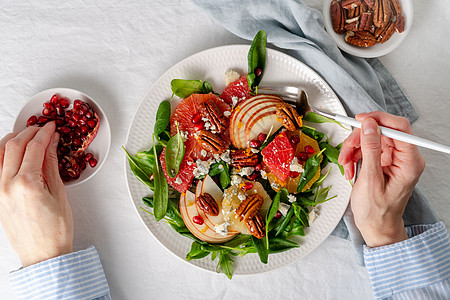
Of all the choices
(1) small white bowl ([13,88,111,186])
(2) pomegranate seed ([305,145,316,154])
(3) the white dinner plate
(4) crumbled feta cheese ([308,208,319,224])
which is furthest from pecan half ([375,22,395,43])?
(1) small white bowl ([13,88,111,186])

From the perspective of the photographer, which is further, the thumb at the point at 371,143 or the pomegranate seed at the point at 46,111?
the pomegranate seed at the point at 46,111

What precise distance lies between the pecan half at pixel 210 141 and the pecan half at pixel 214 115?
1.1 inches

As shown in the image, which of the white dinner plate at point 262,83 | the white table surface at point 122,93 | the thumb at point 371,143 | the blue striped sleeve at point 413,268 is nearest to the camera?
the thumb at point 371,143

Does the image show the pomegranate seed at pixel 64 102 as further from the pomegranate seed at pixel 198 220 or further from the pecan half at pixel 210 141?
the pomegranate seed at pixel 198 220

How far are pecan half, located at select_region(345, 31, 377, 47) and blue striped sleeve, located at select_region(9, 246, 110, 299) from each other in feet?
4.42

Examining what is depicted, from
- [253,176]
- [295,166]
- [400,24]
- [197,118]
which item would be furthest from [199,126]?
[400,24]

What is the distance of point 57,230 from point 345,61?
4.24ft

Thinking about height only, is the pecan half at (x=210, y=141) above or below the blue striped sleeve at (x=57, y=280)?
above

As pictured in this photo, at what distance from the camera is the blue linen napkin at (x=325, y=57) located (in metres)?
1.47

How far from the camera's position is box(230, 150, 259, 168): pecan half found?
1.47 m

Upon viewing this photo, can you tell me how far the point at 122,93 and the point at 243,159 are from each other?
23.3 inches

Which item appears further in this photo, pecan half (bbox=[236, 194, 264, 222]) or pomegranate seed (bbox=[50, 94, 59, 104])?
pomegranate seed (bbox=[50, 94, 59, 104])

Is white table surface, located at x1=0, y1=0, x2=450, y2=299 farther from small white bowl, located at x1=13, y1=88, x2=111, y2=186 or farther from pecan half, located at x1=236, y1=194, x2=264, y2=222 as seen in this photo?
pecan half, located at x1=236, y1=194, x2=264, y2=222

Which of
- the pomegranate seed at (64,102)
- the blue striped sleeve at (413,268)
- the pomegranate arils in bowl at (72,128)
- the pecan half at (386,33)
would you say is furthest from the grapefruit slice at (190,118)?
the blue striped sleeve at (413,268)
